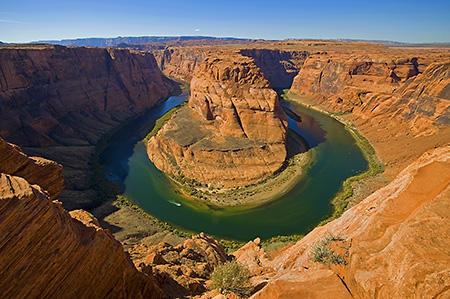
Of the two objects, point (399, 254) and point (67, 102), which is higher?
point (67, 102)

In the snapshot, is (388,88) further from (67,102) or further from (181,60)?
(181,60)

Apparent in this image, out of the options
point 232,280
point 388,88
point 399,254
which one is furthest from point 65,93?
point 388,88

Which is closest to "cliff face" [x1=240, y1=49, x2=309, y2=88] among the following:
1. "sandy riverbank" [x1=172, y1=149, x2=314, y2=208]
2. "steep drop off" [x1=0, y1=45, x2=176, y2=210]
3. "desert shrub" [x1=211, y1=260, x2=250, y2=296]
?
"steep drop off" [x1=0, y1=45, x2=176, y2=210]

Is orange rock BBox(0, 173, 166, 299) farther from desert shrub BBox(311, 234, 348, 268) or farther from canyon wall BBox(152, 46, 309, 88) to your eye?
canyon wall BBox(152, 46, 309, 88)

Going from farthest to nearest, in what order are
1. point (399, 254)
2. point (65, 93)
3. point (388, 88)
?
point (388, 88) < point (65, 93) < point (399, 254)

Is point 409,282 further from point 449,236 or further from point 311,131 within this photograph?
point 311,131

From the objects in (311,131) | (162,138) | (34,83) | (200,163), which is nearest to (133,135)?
(162,138)
